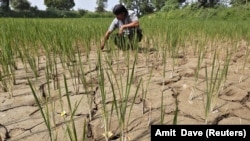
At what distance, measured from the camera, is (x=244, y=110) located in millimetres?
1578

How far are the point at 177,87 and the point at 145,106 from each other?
0.45m

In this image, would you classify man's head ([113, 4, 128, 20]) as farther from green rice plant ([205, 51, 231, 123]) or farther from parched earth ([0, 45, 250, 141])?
green rice plant ([205, 51, 231, 123])

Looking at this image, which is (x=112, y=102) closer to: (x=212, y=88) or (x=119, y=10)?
(x=212, y=88)

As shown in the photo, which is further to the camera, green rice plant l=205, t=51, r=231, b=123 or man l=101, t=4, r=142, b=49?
man l=101, t=4, r=142, b=49
